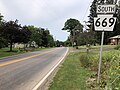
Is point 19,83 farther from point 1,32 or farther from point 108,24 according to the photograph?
point 1,32

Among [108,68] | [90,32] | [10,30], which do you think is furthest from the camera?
[90,32]

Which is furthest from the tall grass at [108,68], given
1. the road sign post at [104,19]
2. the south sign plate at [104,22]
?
the south sign plate at [104,22]

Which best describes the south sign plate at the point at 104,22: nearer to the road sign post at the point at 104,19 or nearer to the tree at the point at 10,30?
the road sign post at the point at 104,19

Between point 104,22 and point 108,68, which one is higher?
point 104,22

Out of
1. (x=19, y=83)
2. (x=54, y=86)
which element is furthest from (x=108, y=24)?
(x=19, y=83)

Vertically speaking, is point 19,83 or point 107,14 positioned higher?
point 107,14

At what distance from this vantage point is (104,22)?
36.1ft

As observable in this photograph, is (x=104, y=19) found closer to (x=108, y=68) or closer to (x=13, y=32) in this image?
(x=108, y=68)

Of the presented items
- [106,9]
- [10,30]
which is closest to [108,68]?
[106,9]

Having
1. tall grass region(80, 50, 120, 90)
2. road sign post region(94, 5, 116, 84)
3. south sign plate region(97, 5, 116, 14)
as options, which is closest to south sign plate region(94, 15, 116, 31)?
road sign post region(94, 5, 116, 84)

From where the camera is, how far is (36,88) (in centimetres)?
1176

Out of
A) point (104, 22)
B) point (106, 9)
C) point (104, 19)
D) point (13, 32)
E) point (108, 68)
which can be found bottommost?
point (108, 68)

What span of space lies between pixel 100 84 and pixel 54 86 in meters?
1.94

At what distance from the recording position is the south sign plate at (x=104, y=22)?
35.5ft
